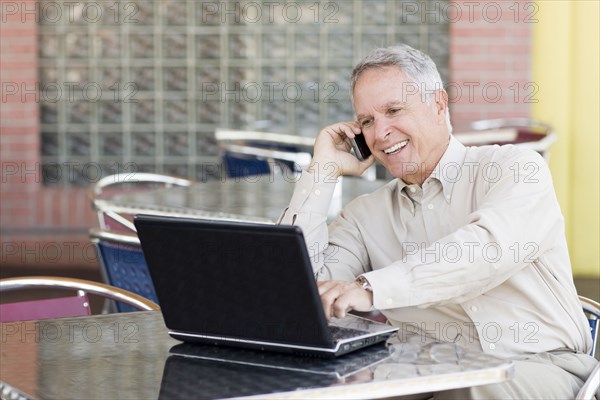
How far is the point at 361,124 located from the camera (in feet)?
7.86

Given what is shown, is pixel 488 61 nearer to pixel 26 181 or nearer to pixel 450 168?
pixel 26 181

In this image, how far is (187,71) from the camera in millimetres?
7062

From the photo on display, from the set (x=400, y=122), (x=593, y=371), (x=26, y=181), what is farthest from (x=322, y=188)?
(x=26, y=181)

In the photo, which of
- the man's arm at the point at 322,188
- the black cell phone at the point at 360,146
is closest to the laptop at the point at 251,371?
the man's arm at the point at 322,188

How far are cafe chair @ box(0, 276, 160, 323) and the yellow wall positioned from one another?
345cm

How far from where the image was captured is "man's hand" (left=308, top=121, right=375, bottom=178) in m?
2.51

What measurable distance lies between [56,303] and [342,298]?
946 mm

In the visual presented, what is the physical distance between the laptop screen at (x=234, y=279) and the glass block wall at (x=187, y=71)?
511 cm

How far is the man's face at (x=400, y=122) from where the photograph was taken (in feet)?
7.47

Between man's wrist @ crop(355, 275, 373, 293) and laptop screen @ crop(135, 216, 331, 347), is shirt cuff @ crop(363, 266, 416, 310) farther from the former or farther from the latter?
laptop screen @ crop(135, 216, 331, 347)

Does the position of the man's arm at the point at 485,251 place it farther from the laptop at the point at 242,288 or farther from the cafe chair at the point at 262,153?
the cafe chair at the point at 262,153

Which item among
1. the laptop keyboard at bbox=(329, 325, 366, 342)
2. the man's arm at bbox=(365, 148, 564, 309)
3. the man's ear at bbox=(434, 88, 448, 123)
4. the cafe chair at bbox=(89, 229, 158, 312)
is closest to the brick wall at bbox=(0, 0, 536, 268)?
the cafe chair at bbox=(89, 229, 158, 312)

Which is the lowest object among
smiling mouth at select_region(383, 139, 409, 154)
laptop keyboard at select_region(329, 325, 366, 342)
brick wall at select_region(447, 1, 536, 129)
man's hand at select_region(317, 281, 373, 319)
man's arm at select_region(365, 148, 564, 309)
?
laptop keyboard at select_region(329, 325, 366, 342)

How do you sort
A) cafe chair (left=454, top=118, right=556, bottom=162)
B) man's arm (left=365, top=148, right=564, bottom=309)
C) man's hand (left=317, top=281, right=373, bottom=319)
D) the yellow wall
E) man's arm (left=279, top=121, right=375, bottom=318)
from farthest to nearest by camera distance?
the yellow wall, cafe chair (left=454, top=118, right=556, bottom=162), man's arm (left=279, top=121, right=375, bottom=318), man's arm (left=365, top=148, right=564, bottom=309), man's hand (left=317, top=281, right=373, bottom=319)
